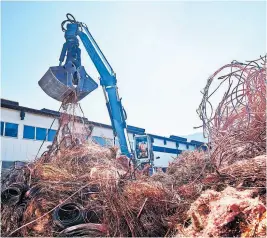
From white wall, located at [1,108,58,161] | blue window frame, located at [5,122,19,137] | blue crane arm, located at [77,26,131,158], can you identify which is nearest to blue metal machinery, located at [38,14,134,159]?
blue crane arm, located at [77,26,131,158]

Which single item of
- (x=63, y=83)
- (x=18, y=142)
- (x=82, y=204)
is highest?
(x=18, y=142)

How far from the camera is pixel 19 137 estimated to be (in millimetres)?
16438

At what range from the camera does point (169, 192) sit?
189 inches

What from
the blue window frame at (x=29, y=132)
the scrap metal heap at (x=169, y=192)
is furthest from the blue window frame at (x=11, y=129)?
the scrap metal heap at (x=169, y=192)

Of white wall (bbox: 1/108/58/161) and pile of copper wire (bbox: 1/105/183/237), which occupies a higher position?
white wall (bbox: 1/108/58/161)

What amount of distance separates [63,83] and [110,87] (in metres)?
2.40

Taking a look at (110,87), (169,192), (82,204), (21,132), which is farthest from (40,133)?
Answer: (169,192)

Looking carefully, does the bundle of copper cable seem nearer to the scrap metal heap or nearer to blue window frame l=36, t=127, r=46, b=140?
the scrap metal heap

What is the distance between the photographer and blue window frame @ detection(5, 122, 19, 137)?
1584 cm

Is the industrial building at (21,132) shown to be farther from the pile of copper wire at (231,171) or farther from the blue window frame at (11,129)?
the pile of copper wire at (231,171)

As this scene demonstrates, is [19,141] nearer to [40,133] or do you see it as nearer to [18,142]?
[18,142]

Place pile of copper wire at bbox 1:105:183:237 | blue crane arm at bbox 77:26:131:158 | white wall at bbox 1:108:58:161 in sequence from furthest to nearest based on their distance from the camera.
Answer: white wall at bbox 1:108:58:161, blue crane arm at bbox 77:26:131:158, pile of copper wire at bbox 1:105:183:237

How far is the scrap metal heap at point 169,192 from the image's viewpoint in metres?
3.41

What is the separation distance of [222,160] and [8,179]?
4.19 metres
